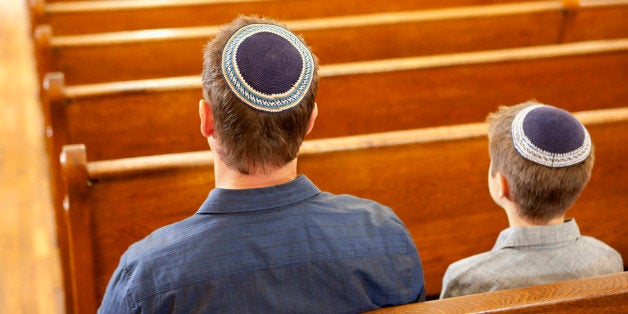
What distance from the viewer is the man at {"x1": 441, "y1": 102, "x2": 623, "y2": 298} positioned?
106 cm

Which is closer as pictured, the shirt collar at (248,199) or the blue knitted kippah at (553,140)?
the shirt collar at (248,199)

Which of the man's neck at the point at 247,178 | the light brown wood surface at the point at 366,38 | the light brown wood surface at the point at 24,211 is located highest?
the light brown wood surface at the point at 366,38

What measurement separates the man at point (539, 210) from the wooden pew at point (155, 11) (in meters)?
1.55

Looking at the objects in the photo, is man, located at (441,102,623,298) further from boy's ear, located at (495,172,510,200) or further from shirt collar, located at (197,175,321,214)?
shirt collar, located at (197,175,321,214)

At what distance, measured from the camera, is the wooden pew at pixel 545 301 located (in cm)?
89

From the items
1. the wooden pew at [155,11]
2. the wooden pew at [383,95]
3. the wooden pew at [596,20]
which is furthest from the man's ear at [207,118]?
the wooden pew at [596,20]

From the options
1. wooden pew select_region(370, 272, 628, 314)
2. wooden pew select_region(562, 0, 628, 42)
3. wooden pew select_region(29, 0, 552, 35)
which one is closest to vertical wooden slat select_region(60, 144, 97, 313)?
wooden pew select_region(370, 272, 628, 314)

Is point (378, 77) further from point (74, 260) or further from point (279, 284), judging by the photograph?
point (279, 284)

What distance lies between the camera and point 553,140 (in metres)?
1.05

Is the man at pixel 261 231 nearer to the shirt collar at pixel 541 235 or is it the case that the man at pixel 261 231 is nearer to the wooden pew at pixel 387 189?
the shirt collar at pixel 541 235

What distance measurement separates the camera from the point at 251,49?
87cm

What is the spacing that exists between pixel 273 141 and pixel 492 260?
1.43ft

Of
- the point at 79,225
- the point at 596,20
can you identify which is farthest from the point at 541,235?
the point at 596,20

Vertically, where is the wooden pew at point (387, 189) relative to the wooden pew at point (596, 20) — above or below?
below
